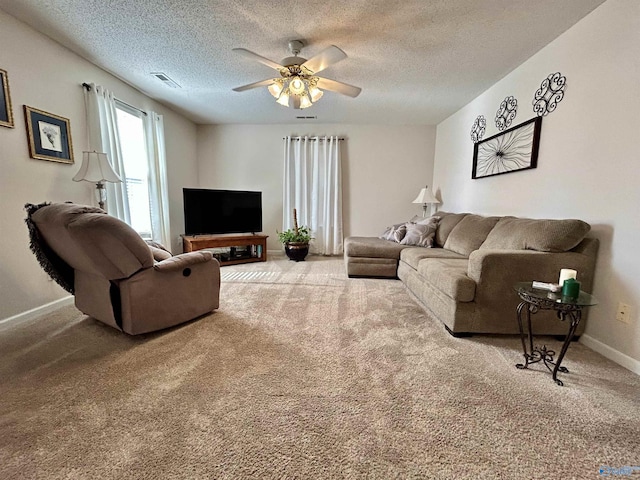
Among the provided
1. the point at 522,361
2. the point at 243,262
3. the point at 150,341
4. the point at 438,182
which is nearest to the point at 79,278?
the point at 150,341

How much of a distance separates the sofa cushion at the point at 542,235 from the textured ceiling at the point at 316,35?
1.40 m

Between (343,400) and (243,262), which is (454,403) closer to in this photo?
(343,400)

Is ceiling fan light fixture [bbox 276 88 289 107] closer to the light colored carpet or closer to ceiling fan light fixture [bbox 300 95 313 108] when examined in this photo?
ceiling fan light fixture [bbox 300 95 313 108]

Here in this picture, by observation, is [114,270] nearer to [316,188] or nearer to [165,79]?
[165,79]

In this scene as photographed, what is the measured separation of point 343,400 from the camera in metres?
1.39

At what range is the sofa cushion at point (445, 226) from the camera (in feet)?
11.6

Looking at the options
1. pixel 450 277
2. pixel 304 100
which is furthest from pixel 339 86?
pixel 450 277

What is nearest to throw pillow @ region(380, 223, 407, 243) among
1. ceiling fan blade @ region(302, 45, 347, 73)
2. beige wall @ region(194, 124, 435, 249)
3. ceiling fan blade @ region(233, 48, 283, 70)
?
beige wall @ region(194, 124, 435, 249)

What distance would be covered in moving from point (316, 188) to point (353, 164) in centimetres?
81

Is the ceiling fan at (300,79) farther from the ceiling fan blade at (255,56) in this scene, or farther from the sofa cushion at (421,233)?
the sofa cushion at (421,233)

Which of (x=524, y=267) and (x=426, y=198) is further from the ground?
(x=426, y=198)

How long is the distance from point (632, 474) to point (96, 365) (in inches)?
102

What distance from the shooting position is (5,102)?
209 centimetres

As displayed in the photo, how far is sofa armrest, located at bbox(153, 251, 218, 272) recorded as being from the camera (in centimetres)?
201
